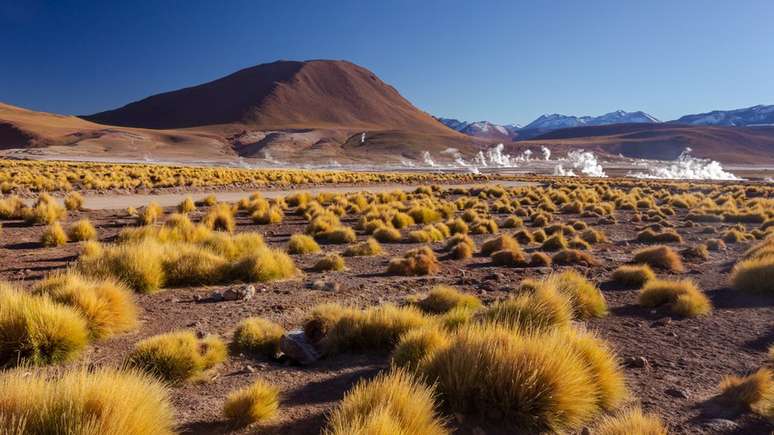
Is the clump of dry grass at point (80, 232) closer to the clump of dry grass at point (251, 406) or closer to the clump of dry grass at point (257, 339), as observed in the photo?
the clump of dry grass at point (257, 339)

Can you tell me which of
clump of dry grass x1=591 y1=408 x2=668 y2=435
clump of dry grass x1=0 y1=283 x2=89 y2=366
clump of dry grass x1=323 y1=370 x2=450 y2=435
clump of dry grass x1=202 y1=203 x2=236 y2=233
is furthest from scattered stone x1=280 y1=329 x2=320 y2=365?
clump of dry grass x1=202 y1=203 x2=236 y2=233

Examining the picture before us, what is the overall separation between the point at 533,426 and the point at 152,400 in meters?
→ 2.66

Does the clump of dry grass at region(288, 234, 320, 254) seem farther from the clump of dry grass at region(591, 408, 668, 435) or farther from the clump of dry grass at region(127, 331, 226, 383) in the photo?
Result: the clump of dry grass at region(591, 408, 668, 435)

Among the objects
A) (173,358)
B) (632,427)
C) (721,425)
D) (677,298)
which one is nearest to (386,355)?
(173,358)

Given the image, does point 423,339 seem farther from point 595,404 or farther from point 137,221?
point 137,221

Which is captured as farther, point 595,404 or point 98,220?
point 98,220

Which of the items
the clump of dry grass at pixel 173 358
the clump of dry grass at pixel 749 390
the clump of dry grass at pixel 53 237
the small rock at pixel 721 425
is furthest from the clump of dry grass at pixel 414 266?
the clump of dry grass at pixel 53 237

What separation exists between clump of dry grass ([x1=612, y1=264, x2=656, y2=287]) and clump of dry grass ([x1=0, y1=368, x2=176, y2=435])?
27.4ft

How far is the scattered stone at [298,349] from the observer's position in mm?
5113

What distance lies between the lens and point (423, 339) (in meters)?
4.72

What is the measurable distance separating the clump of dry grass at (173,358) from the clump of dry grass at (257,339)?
0.50 m

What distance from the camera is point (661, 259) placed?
34.9 feet

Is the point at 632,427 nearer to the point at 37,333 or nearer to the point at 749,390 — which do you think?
the point at 749,390

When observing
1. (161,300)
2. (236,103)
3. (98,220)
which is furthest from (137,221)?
(236,103)
